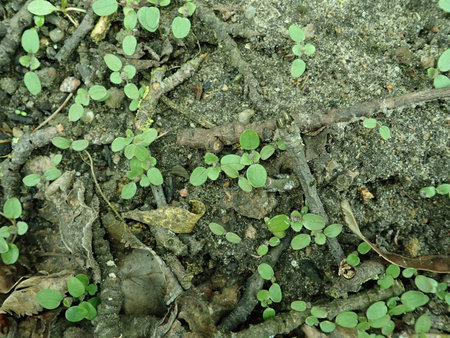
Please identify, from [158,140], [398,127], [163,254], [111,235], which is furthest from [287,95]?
[111,235]

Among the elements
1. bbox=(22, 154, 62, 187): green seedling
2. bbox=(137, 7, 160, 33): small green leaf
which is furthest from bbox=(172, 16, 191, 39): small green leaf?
bbox=(22, 154, 62, 187): green seedling

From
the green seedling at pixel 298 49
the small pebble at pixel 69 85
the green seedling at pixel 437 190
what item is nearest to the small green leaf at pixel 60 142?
the small pebble at pixel 69 85

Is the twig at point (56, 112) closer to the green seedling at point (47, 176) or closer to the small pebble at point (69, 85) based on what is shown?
the small pebble at point (69, 85)

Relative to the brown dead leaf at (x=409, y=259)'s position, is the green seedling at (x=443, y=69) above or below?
above

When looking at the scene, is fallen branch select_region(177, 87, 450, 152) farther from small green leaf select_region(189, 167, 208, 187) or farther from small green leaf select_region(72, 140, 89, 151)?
small green leaf select_region(72, 140, 89, 151)

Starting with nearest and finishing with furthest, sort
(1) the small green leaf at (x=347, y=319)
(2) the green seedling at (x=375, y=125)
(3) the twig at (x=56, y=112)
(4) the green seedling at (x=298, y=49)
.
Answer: (1) the small green leaf at (x=347, y=319) → (2) the green seedling at (x=375, y=125) → (4) the green seedling at (x=298, y=49) → (3) the twig at (x=56, y=112)

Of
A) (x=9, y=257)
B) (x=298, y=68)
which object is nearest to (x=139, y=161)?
(x=9, y=257)

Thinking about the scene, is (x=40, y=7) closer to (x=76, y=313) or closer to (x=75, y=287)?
(x=75, y=287)
